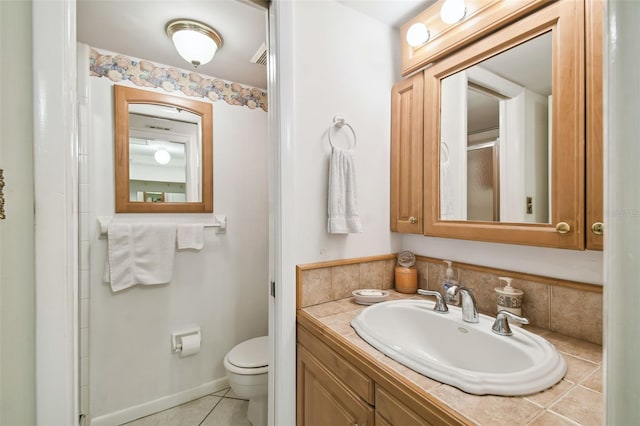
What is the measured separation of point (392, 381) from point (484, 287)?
0.67m

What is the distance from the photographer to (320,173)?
1247mm

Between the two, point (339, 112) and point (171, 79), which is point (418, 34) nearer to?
point (339, 112)

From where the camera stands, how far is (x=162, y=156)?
1860mm

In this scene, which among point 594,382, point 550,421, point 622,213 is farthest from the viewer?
point 594,382

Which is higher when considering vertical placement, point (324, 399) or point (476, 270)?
point (476, 270)

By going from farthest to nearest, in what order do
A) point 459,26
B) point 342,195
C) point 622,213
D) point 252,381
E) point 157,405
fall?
1. point 157,405
2. point 252,381
3. point 342,195
4. point 459,26
5. point 622,213

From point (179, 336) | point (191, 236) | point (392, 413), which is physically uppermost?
point (191, 236)

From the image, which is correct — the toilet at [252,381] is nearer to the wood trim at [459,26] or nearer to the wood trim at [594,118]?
the wood trim at [594,118]

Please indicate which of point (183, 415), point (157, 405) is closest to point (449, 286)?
point (183, 415)

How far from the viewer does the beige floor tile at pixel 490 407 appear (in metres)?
0.57

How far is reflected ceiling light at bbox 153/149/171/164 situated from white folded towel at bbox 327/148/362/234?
49.3 inches

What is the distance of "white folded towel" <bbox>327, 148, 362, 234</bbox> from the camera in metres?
1.22

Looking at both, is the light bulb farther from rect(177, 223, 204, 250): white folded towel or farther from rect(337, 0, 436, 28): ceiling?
rect(177, 223, 204, 250): white folded towel

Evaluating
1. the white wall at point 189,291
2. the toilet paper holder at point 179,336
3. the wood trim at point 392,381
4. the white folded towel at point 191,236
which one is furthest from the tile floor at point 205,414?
the wood trim at point 392,381
